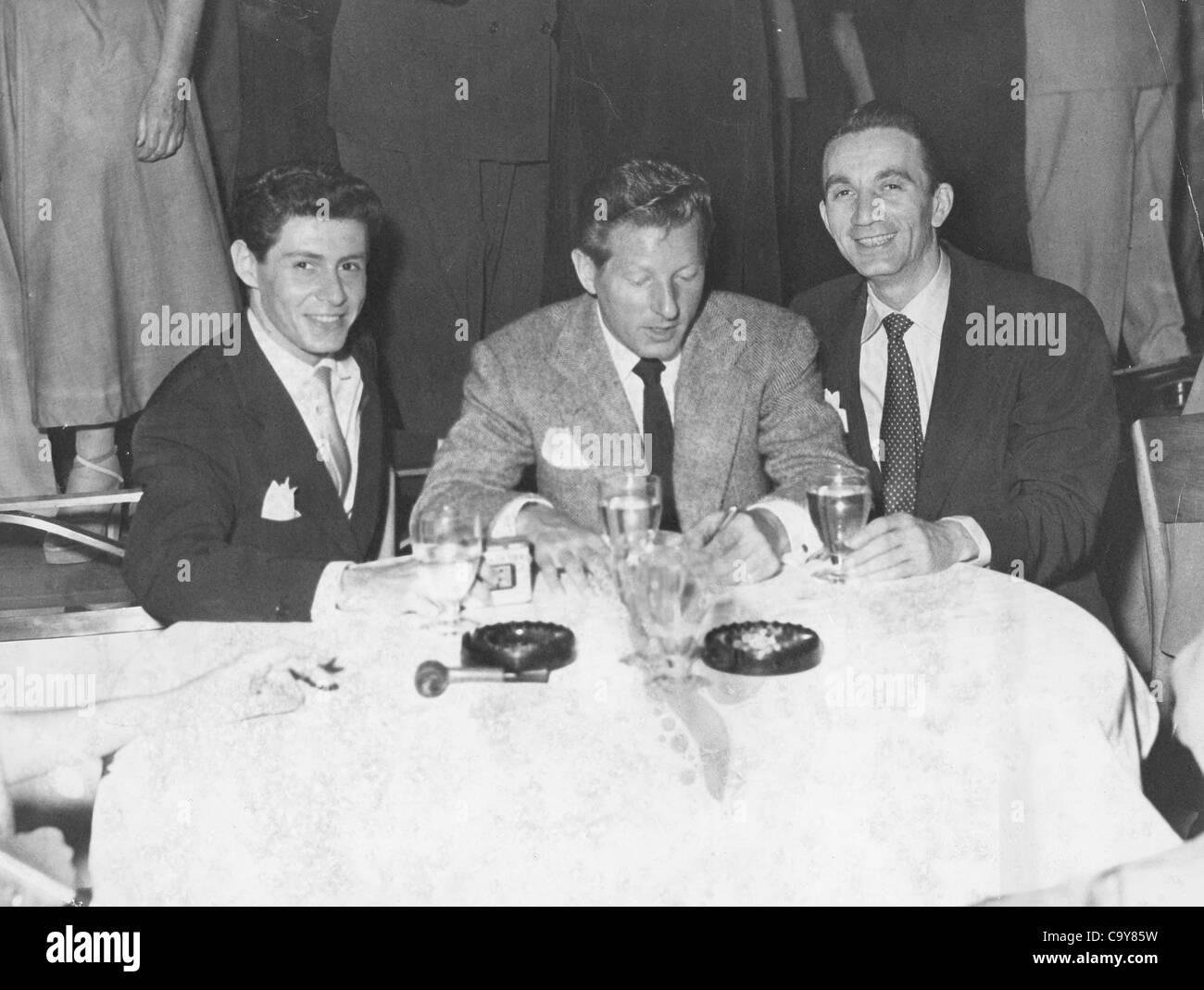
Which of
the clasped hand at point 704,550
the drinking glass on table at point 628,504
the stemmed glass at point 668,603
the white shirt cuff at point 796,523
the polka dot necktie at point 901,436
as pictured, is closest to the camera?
the stemmed glass at point 668,603

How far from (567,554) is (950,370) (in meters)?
Answer: 0.82

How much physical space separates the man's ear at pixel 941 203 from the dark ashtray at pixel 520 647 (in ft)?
3.89

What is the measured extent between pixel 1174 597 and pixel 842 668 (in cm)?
90

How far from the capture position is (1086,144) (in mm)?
2109

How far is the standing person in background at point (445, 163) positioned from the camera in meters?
1.95

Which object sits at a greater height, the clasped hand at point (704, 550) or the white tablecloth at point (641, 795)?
the clasped hand at point (704, 550)

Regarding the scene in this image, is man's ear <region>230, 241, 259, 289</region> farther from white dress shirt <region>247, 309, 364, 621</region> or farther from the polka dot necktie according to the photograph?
the polka dot necktie

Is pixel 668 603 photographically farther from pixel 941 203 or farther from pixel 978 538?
pixel 941 203

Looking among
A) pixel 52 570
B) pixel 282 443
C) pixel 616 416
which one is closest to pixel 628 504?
pixel 616 416

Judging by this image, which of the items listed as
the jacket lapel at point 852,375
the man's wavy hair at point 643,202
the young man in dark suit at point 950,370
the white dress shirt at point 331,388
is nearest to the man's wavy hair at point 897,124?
the young man in dark suit at point 950,370

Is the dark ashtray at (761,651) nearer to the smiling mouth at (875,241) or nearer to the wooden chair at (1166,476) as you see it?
the wooden chair at (1166,476)

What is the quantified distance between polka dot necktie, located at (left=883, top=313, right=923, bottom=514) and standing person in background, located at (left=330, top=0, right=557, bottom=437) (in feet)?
2.08

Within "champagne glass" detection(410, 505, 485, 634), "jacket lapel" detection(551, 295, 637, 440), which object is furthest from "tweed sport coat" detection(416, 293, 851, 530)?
"champagne glass" detection(410, 505, 485, 634)
